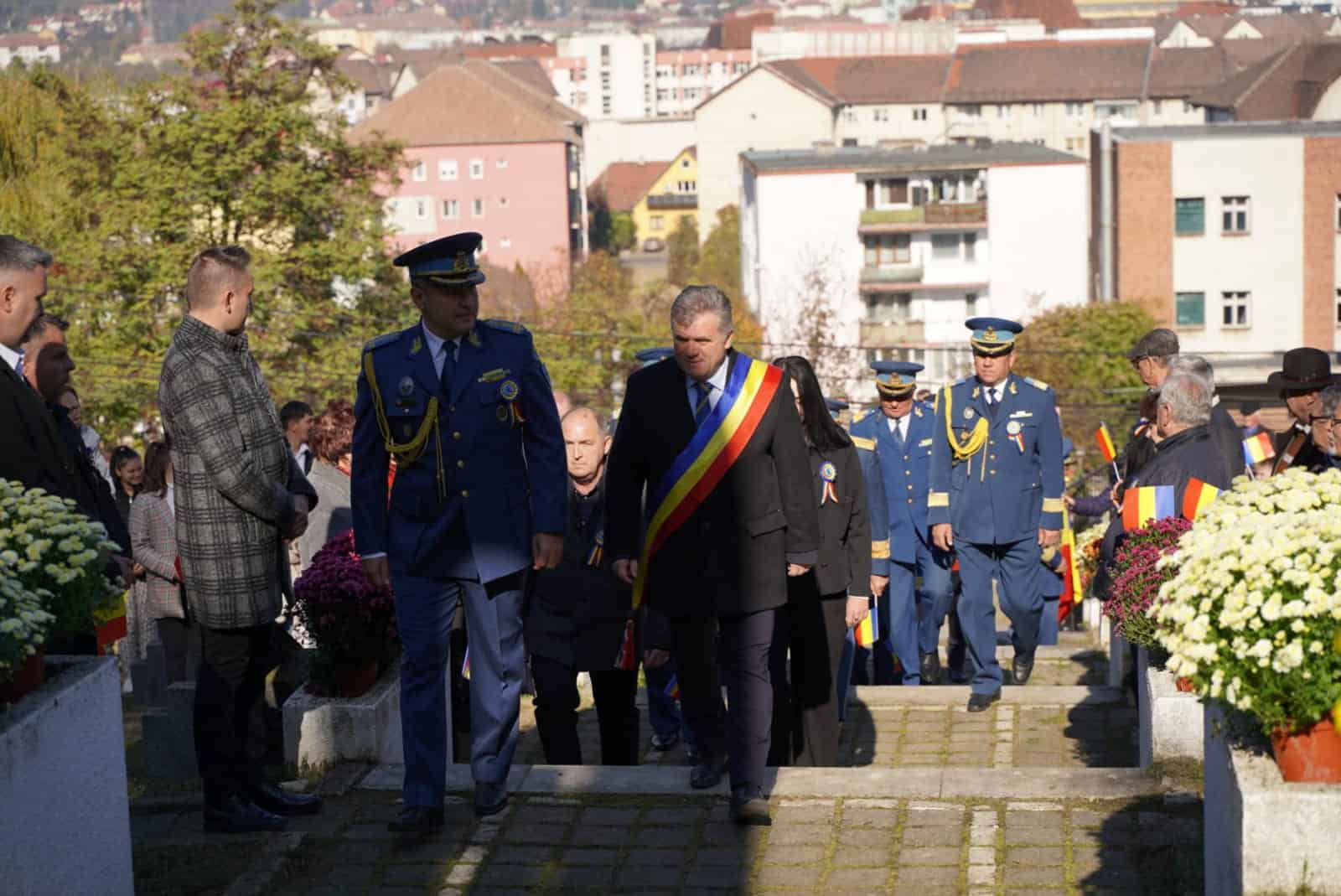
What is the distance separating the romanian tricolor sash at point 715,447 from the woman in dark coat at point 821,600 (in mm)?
1108

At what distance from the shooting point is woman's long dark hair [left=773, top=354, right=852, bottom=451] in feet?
28.8

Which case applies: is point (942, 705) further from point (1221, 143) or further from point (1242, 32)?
point (1242, 32)

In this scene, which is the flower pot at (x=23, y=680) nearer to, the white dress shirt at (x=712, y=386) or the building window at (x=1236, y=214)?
the white dress shirt at (x=712, y=386)

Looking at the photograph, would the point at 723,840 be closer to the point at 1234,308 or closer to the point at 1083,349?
the point at 1083,349

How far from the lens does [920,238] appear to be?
292ft

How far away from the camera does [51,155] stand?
4603 centimetres

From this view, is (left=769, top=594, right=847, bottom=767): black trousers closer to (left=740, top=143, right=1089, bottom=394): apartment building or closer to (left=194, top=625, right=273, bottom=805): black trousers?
(left=194, top=625, right=273, bottom=805): black trousers

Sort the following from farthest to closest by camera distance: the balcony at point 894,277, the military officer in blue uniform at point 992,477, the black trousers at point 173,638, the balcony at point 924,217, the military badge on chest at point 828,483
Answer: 1. the balcony at point 894,277
2. the balcony at point 924,217
3. the black trousers at point 173,638
4. the military officer in blue uniform at point 992,477
5. the military badge on chest at point 828,483

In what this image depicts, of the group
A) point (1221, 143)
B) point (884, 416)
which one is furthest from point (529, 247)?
point (884, 416)

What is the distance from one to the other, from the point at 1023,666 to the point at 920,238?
257ft

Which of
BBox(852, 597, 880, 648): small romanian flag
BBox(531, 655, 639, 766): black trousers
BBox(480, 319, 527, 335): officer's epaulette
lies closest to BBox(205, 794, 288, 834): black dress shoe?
BBox(531, 655, 639, 766): black trousers

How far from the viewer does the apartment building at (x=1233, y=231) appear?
74.9 m

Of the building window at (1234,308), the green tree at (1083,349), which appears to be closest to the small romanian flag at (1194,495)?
the green tree at (1083,349)

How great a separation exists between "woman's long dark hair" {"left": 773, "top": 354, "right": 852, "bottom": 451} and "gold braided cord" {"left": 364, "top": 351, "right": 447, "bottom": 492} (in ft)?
7.45
